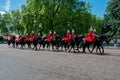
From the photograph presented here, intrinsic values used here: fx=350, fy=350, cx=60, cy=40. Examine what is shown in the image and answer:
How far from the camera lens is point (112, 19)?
48.8 meters

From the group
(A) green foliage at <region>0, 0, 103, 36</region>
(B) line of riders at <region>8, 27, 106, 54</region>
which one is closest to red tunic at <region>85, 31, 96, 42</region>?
(B) line of riders at <region>8, 27, 106, 54</region>

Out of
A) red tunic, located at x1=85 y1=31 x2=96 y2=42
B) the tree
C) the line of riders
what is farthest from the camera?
the tree

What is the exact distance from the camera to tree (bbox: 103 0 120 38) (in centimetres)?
4749

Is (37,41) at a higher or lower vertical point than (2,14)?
lower

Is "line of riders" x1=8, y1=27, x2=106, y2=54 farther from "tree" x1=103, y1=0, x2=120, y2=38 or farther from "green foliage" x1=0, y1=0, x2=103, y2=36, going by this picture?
"green foliage" x1=0, y1=0, x2=103, y2=36

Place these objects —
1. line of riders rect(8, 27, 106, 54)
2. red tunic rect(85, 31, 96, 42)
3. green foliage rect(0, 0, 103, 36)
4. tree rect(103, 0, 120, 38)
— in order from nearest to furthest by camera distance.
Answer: red tunic rect(85, 31, 96, 42) → line of riders rect(8, 27, 106, 54) → tree rect(103, 0, 120, 38) → green foliage rect(0, 0, 103, 36)

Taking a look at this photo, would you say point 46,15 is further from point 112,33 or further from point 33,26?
point 112,33

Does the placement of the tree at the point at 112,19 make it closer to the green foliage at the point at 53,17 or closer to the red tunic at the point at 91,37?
the green foliage at the point at 53,17

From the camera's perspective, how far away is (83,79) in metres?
11.5

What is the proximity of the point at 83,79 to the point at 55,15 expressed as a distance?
165 feet

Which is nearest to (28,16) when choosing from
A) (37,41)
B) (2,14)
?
(37,41)

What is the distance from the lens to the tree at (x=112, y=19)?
47.5 m

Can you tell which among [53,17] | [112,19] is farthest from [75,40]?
[53,17]

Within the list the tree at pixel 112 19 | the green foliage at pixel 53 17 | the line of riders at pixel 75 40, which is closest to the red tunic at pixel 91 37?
the line of riders at pixel 75 40
